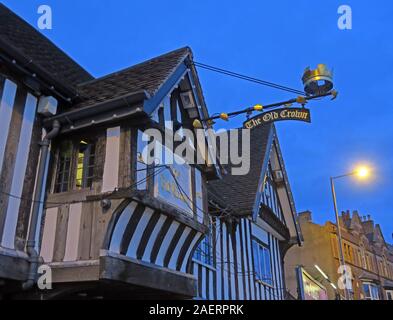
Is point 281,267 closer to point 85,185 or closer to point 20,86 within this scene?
point 85,185

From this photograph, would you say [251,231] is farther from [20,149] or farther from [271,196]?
[20,149]

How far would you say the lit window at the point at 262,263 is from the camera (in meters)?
13.9

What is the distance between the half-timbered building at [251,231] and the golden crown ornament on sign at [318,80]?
160 inches

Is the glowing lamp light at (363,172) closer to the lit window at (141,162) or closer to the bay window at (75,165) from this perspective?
the lit window at (141,162)

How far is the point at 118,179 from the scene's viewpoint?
7.05 metres

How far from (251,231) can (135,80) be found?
7405 mm

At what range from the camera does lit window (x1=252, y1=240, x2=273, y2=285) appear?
13922mm

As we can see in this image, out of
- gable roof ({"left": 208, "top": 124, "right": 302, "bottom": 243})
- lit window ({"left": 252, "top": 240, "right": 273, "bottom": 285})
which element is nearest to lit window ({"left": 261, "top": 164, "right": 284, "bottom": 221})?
gable roof ({"left": 208, "top": 124, "right": 302, "bottom": 243})

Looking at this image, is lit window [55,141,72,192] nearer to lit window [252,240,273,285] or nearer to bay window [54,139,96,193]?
bay window [54,139,96,193]

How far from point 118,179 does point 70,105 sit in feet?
6.25

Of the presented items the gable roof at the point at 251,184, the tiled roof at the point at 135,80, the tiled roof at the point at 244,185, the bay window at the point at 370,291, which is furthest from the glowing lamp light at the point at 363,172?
the bay window at the point at 370,291

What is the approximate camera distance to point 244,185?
13.9 meters
